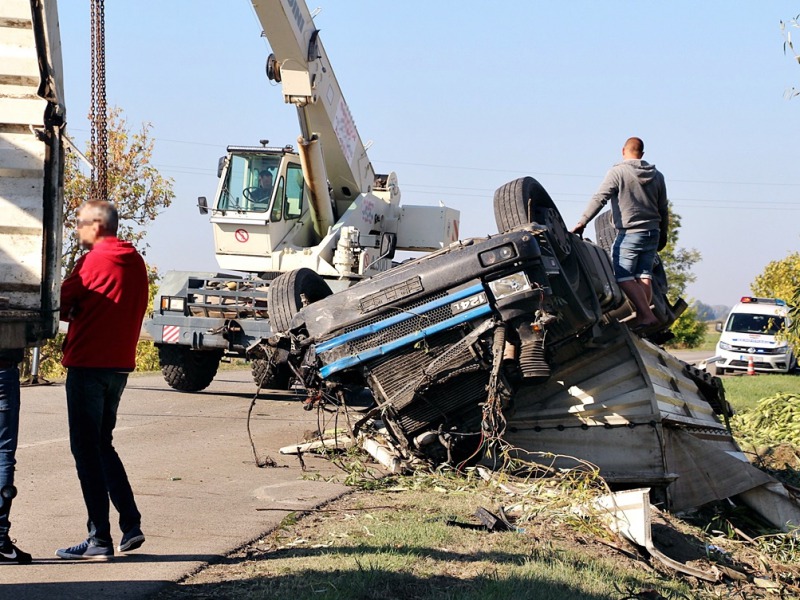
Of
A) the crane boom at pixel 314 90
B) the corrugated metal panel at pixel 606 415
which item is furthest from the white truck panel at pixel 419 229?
the corrugated metal panel at pixel 606 415

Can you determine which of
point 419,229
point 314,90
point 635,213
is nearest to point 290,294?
point 635,213

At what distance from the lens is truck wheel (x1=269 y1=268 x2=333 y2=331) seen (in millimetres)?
8734

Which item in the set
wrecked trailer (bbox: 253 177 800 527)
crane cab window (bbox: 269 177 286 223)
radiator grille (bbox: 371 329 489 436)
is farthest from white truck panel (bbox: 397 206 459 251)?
radiator grille (bbox: 371 329 489 436)

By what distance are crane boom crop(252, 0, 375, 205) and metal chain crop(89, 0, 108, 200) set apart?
15.4 metres

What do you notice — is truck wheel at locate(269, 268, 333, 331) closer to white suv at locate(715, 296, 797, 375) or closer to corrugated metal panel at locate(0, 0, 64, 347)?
corrugated metal panel at locate(0, 0, 64, 347)

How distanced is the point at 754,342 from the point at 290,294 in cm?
2450

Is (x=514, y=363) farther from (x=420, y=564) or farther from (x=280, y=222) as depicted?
(x=280, y=222)

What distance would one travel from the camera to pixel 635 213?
377 inches

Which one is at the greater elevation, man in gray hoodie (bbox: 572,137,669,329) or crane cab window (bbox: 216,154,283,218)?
crane cab window (bbox: 216,154,283,218)

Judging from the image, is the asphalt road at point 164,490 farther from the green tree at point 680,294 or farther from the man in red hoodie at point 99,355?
the green tree at point 680,294

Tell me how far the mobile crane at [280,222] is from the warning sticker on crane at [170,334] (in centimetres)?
1

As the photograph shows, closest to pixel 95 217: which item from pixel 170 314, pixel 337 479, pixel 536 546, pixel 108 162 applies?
pixel 536 546

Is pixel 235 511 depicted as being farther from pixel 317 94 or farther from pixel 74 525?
pixel 317 94

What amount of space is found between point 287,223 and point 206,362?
7.71ft
